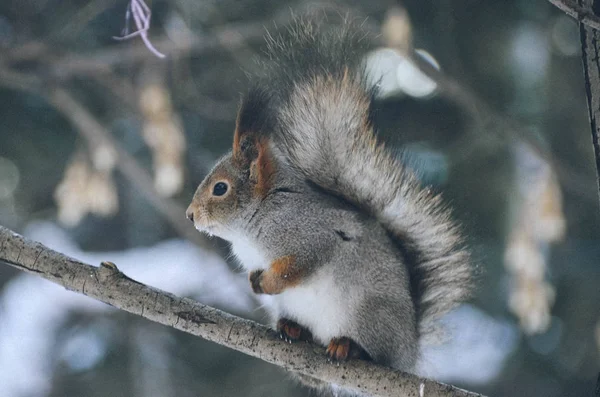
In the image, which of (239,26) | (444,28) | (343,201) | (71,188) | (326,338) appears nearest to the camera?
(326,338)

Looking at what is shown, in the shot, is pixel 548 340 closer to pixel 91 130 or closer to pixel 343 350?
pixel 91 130

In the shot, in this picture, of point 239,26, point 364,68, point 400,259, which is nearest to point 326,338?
point 400,259

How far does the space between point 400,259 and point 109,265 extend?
2.43 feet

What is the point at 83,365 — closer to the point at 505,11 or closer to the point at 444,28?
the point at 444,28

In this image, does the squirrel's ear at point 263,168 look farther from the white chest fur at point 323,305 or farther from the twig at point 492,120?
the twig at point 492,120

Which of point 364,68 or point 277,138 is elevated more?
point 364,68

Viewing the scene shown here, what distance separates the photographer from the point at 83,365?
496cm

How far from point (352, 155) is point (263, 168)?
25cm

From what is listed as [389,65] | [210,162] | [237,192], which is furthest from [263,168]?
[389,65]

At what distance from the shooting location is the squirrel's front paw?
6.26ft

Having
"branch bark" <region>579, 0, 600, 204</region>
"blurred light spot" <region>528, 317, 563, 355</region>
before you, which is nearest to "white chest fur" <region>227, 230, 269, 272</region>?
"branch bark" <region>579, 0, 600, 204</region>

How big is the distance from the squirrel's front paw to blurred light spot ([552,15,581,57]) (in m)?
3.00

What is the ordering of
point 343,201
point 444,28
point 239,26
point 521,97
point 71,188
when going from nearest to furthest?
point 343,201 < point 71,188 < point 239,26 < point 444,28 < point 521,97

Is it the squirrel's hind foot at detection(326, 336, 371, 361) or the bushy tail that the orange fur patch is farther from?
the bushy tail
